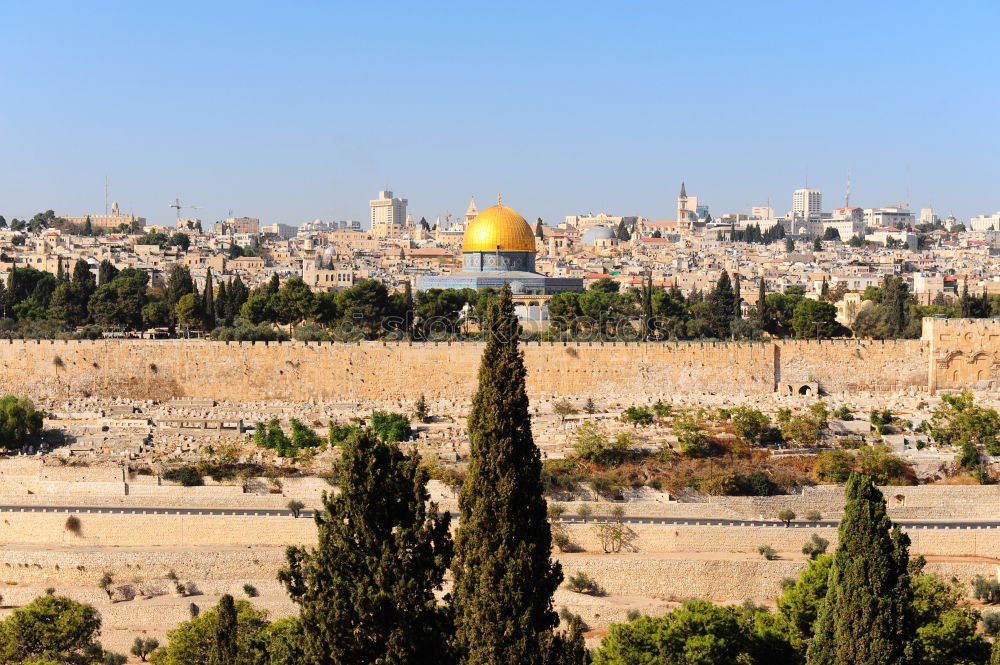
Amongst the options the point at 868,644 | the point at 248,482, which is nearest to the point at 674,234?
the point at 248,482

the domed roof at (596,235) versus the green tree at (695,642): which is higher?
the domed roof at (596,235)

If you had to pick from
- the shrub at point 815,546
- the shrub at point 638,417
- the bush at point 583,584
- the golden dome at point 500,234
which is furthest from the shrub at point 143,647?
the golden dome at point 500,234

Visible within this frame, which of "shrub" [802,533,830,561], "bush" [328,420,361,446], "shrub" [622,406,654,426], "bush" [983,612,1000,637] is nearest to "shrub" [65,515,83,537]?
"bush" [328,420,361,446]

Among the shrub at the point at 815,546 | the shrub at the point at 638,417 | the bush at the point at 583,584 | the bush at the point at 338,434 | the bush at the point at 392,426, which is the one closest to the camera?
the bush at the point at 583,584

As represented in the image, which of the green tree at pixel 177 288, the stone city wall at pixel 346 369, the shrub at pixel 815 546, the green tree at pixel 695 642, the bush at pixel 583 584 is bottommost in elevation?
the bush at pixel 583 584

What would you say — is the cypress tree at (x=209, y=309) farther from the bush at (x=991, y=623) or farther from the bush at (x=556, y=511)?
the bush at (x=991, y=623)

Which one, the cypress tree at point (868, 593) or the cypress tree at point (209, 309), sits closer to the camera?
the cypress tree at point (868, 593)

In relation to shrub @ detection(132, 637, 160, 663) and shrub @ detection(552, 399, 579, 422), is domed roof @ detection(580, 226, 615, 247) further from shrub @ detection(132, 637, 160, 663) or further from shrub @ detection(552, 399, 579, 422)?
shrub @ detection(132, 637, 160, 663)
